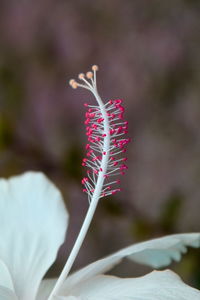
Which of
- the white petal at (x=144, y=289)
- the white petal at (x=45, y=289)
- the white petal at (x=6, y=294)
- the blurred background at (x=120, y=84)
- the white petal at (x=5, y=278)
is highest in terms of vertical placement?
the blurred background at (x=120, y=84)

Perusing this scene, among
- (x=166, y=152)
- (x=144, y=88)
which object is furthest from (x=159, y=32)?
(x=166, y=152)

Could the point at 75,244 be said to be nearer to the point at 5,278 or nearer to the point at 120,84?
the point at 5,278

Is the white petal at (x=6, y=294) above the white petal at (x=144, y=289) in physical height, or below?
above

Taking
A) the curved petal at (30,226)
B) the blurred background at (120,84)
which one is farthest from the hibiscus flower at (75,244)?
the blurred background at (120,84)

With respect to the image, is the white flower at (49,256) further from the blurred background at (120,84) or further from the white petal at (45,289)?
the blurred background at (120,84)

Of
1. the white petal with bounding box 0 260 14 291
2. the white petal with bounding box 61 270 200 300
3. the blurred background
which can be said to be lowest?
the white petal with bounding box 61 270 200 300

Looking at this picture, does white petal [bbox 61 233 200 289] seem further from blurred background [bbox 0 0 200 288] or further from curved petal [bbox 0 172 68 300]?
blurred background [bbox 0 0 200 288]

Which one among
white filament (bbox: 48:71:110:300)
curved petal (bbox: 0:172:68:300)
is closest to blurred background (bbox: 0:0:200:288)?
curved petal (bbox: 0:172:68:300)
